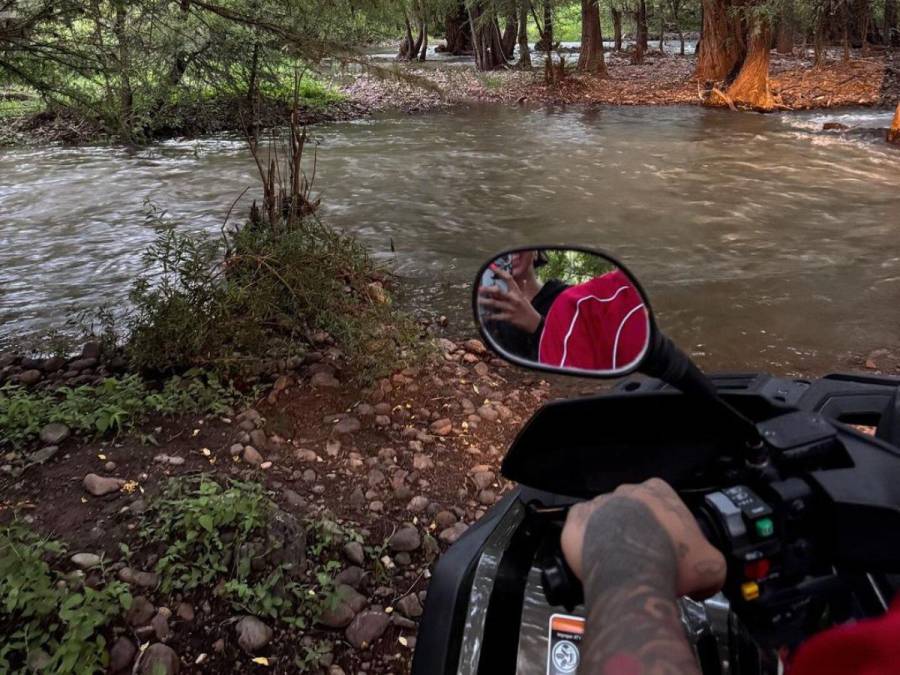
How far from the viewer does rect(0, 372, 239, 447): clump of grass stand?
12.3 feet

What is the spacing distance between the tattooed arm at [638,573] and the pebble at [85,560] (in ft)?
7.40

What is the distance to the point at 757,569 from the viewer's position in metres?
1.25

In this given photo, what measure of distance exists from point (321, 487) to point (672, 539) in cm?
268

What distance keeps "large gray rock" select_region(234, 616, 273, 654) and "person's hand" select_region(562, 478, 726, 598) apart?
5.85 ft

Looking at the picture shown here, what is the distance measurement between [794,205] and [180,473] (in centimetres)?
969

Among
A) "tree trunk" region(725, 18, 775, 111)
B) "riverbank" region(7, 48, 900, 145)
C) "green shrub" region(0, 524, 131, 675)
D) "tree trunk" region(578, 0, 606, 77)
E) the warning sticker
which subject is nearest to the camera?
the warning sticker

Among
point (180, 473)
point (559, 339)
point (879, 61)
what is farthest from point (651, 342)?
point (879, 61)

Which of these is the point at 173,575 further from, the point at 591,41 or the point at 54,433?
the point at 591,41

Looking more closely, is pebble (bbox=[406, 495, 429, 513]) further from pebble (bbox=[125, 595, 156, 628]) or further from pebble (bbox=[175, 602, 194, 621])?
pebble (bbox=[125, 595, 156, 628])

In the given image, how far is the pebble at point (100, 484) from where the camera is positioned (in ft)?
10.6

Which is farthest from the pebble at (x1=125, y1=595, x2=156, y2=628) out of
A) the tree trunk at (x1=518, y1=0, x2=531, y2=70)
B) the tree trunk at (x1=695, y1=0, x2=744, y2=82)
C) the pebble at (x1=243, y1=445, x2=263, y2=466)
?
the tree trunk at (x1=518, y1=0, x2=531, y2=70)

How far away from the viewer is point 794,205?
10312 mm

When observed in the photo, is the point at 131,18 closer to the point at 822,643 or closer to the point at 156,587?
the point at 156,587

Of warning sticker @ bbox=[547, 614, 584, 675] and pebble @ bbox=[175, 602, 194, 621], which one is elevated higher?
warning sticker @ bbox=[547, 614, 584, 675]
